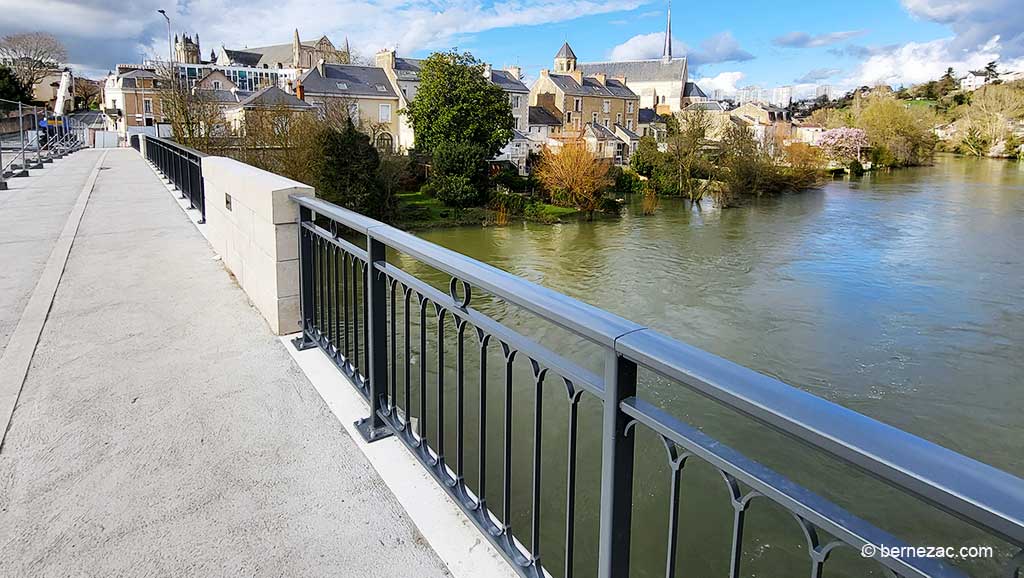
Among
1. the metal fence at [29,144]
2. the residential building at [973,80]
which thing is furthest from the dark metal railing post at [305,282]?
the residential building at [973,80]

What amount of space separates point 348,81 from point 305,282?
150 ft

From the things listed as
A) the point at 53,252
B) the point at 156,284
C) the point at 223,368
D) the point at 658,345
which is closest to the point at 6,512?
the point at 223,368

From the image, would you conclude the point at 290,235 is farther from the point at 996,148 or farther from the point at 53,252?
the point at 996,148

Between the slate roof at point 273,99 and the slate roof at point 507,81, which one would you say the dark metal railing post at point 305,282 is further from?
the slate roof at point 507,81

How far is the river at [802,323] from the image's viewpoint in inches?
288

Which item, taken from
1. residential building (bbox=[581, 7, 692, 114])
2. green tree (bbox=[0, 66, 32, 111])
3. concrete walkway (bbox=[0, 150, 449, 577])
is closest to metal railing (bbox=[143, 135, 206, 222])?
concrete walkway (bbox=[0, 150, 449, 577])

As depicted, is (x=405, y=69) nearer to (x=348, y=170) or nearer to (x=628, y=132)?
(x=628, y=132)

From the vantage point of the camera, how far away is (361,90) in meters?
46.2

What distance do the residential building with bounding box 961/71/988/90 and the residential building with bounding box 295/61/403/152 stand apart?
3111 inches

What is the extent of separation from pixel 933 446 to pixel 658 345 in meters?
0.51

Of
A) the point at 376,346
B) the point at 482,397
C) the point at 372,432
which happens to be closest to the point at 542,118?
the point at 376,346

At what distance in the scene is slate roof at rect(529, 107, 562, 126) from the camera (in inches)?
2138

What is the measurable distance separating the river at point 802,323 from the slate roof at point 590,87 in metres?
29.0

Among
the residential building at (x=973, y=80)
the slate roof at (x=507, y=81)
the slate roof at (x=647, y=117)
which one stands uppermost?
the residential building at (x=973, y=80)
